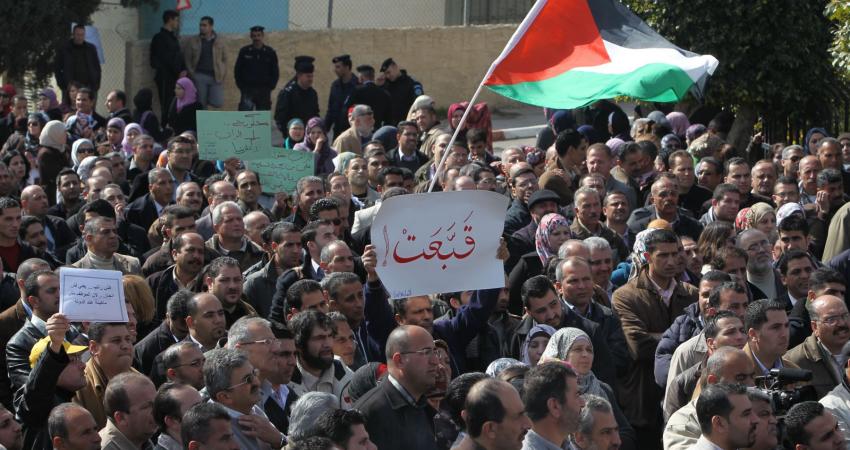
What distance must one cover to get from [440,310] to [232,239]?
2.08 metres

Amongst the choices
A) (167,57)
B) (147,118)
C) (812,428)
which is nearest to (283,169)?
(147,118)

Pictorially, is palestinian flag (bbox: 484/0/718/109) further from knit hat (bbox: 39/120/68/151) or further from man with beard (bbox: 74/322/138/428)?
knit hat (bbox: 39/120/68/151)

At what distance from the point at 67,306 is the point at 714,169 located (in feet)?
23.9

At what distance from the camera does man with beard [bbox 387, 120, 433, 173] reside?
15.8 metres

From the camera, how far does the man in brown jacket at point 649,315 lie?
1011cm

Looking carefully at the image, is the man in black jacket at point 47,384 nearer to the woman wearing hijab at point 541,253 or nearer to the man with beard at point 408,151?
the woman wearing hijab at point 541,253

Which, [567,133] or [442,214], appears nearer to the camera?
[442,214]

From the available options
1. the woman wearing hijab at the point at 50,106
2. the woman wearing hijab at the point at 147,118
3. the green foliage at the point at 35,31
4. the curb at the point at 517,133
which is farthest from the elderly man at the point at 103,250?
the curb at the point at 517,133

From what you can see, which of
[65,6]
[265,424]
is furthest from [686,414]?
[65,6]

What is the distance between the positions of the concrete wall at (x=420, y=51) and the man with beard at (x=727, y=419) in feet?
54.4

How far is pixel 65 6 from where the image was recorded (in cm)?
2208

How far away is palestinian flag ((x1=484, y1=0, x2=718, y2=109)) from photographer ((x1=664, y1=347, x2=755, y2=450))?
3.41 metres

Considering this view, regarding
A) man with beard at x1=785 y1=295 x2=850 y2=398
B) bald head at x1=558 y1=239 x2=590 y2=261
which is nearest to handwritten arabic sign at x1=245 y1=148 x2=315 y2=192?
bald head at x1=558 y1=239 x2=590 y2=261

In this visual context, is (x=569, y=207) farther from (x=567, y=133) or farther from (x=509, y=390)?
(x=509, y=390)
